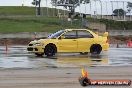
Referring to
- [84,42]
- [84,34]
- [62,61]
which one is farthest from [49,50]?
[62,61]

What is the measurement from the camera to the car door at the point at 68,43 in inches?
1022

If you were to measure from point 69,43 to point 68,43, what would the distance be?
56 mm

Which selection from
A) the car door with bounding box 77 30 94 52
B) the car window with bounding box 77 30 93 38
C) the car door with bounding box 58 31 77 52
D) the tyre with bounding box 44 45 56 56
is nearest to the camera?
the tyre with bounding box 44 45 56 56

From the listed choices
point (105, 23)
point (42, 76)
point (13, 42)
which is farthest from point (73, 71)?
point (105, 23)

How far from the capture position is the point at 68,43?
26.2 m

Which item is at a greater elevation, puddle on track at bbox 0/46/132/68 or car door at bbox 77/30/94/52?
car door at bbox 77/30/94/52

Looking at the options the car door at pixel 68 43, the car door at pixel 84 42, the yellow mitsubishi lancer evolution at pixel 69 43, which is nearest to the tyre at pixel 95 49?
the yellow mitsubishi lancer evolution at pixel 69 43

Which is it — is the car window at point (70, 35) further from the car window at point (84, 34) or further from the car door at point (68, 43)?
the car window at point (84, 34)

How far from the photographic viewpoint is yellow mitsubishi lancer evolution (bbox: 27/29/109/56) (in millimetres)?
25406

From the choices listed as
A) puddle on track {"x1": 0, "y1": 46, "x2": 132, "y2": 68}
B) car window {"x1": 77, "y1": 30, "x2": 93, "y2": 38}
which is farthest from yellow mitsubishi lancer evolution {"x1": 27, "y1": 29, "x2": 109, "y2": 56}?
puddle on track {"x1": 0, "y1": 46, "x2": 132, "y2": 68}

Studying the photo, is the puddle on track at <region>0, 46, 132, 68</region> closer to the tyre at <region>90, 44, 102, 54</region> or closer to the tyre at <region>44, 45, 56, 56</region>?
the tyre at <region>44, 45, 56, 56</region>

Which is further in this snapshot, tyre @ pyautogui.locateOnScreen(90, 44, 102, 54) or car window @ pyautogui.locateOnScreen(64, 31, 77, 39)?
tyre @ pyautogui.locateOnScreen(90, 44, 102, 54)

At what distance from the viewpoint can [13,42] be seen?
46.2m

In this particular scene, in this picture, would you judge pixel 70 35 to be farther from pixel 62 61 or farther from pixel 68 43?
pixel 62 61
